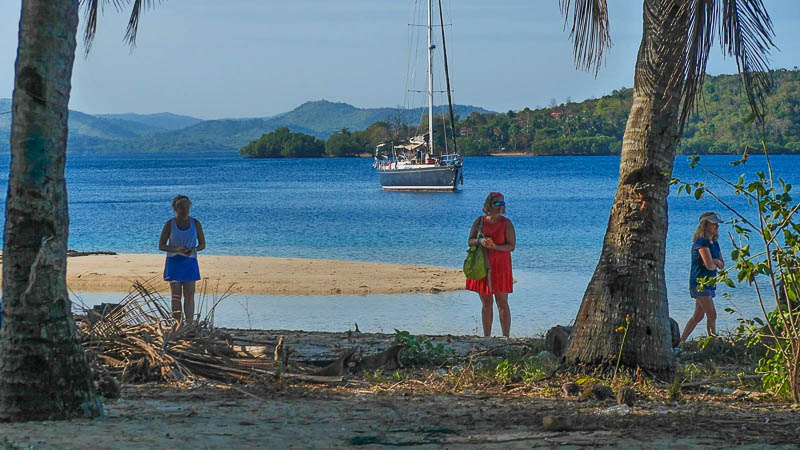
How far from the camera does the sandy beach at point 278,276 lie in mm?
16375

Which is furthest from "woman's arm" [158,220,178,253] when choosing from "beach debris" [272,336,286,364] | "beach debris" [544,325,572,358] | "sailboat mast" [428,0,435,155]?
"sailboat mast" [428,0,435,155]

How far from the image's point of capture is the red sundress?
29.9 ft

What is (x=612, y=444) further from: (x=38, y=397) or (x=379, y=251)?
(x=379, y=251)

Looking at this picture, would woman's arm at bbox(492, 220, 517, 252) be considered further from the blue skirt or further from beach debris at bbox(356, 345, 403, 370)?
the blue skirt

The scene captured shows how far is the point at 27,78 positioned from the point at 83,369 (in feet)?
5.08

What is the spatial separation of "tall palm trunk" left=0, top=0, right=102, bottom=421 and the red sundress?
4.76 metres

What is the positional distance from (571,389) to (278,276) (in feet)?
40.6

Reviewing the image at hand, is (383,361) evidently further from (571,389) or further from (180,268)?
(180,268)

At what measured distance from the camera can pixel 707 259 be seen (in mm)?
9000

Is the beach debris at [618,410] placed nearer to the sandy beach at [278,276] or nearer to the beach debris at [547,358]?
the beach debris at [547,358]

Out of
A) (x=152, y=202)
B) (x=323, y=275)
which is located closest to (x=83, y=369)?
(x=323, y=275)

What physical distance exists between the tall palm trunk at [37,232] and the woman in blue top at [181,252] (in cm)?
417

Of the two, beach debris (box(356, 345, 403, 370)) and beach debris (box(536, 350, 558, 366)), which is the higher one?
beach debris (box(536, 350, 558, 366))

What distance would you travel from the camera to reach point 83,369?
5.19 meters
